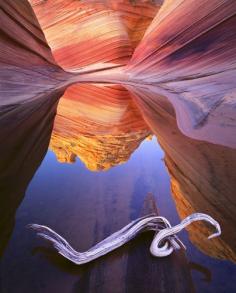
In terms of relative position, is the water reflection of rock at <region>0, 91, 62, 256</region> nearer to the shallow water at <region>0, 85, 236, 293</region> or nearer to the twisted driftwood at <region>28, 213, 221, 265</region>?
the shallow water at <region>0, 85, 236, 293</region>

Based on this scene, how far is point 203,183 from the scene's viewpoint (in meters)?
1.43

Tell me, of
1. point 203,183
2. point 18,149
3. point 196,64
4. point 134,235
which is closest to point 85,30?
point 196,64

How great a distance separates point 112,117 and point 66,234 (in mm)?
2122

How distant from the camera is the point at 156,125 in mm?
2453

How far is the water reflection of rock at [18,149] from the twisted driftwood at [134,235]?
0.61 feet

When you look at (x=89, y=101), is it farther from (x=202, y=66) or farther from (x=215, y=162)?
(x=215, y=162)

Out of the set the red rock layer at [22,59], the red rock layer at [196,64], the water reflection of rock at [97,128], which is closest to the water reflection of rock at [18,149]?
the water reflection of rock at [97,128]

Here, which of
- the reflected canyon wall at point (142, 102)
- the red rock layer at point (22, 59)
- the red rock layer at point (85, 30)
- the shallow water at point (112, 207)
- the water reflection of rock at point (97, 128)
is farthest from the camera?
the red rock layer at point (85, 30)

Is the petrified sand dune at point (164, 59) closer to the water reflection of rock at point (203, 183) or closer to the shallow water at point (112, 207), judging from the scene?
the water reflection of rock at point (203, 183)

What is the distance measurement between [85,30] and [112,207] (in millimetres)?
5718

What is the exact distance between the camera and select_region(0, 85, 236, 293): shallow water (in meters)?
0.91

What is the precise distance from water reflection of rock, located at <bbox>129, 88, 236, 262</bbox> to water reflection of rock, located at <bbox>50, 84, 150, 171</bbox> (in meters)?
0.35

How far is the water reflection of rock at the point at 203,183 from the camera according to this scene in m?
1.08

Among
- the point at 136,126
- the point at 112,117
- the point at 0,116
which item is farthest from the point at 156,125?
the point at 0,116
